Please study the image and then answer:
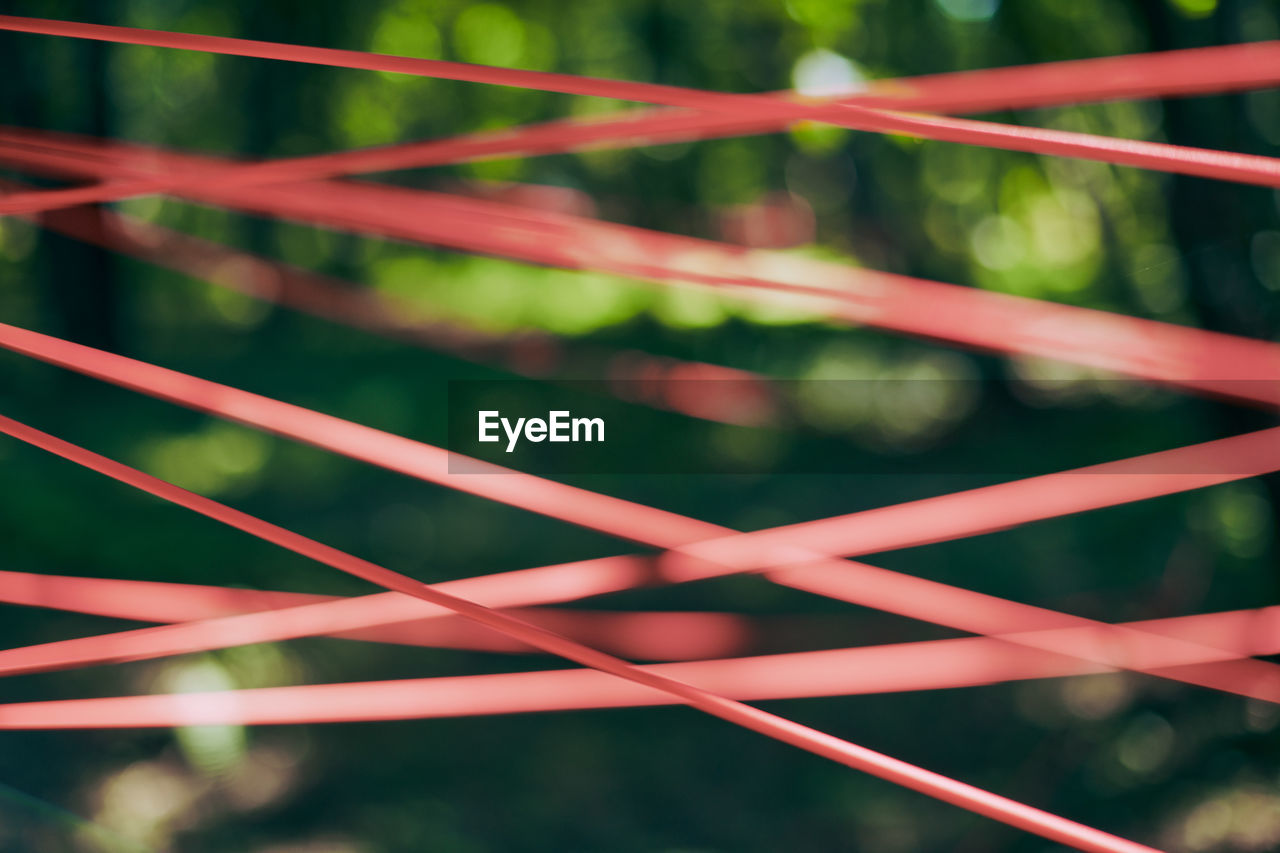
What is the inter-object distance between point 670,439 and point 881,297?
6.17 feet

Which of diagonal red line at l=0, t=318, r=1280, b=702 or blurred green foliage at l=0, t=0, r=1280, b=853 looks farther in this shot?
blurred green foliage at l=0, t=0, r=1280, b=853

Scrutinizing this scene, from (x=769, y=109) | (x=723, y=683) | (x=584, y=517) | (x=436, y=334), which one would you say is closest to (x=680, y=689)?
(x=769, y=109)

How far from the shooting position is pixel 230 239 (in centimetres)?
462

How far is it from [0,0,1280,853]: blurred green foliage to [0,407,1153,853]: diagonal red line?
65 centimetres

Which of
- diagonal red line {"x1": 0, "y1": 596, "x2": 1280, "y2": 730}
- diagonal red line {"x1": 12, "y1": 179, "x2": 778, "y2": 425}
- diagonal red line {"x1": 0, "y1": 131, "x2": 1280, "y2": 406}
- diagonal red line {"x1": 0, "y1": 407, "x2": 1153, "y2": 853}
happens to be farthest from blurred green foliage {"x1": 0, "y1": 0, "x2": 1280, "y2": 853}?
diagonal red line {"x1": 0, "y1": 407, "x2": 1153, "y2": 853}

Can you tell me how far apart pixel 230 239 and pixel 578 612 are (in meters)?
3.99

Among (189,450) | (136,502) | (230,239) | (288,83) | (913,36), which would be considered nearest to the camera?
(136,502)

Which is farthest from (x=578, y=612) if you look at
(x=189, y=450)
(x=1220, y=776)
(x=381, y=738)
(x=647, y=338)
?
(x=647, y=338)

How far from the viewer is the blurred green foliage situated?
101 cm

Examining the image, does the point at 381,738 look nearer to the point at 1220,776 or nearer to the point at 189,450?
the point at 1220,776

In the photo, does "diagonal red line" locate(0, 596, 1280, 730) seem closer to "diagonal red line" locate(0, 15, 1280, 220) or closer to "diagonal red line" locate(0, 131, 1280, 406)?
"diagonal red line" locate(0, 131, 1280, 406)

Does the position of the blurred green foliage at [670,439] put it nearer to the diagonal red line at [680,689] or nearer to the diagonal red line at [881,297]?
the diagonal red line at [881,297]

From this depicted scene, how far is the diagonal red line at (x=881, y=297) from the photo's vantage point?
82 centimetres

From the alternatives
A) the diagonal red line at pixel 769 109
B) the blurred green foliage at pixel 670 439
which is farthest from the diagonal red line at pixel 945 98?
the blurred green foliage at pixel 670 439
